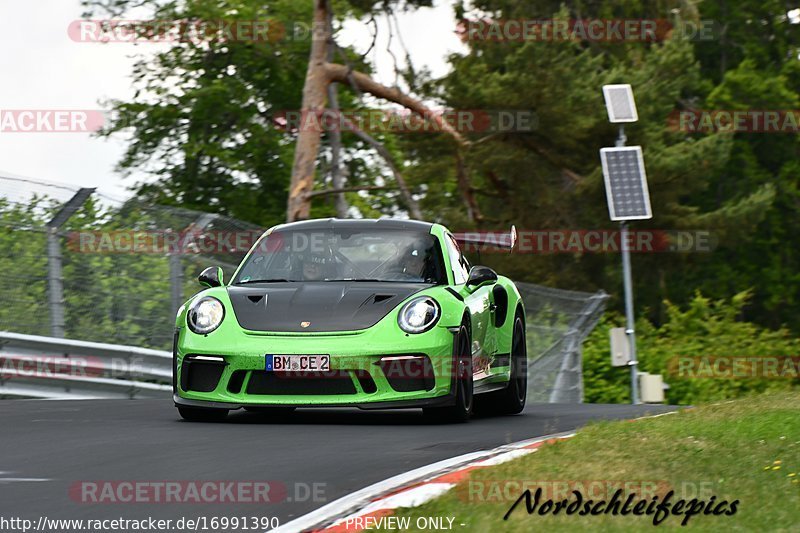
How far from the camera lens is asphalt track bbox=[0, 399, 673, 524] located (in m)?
6.38

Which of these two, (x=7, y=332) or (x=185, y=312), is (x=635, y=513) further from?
(x=7, y=332)

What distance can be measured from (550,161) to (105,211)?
29.3 m

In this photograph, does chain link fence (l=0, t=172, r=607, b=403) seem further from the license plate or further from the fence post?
the license plate

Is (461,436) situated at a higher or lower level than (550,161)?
lower

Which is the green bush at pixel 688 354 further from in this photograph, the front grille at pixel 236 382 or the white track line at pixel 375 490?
the white track line at pixel 375 490

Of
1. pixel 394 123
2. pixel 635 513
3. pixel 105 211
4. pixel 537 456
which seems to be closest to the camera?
pixel 635 513

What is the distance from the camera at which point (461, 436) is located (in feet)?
30.6

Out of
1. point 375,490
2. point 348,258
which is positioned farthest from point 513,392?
point 375,490

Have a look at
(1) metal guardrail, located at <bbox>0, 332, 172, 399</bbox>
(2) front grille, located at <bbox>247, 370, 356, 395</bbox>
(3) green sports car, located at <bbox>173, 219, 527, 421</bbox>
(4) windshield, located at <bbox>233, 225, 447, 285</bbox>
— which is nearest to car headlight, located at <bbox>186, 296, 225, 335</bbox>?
(3) green sports car, located at <bbox>173, 219, 527, 421</bbox>

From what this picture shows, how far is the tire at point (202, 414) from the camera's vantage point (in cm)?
1037

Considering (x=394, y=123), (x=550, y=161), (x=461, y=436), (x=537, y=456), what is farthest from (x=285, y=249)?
(x=550, y=161)

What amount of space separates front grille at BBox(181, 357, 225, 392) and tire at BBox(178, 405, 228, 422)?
26 centimetres

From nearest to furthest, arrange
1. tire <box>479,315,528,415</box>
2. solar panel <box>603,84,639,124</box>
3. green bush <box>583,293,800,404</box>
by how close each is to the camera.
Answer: tire <box>479,315,528,415</box>
solar panel <box>603,84,639,124</box>
green bush <box>583,293,800,404</box>

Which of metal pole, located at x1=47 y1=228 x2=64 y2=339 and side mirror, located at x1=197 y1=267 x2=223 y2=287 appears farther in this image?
metal pole, located at x1=47 y1=228 x2=64 y2=339
